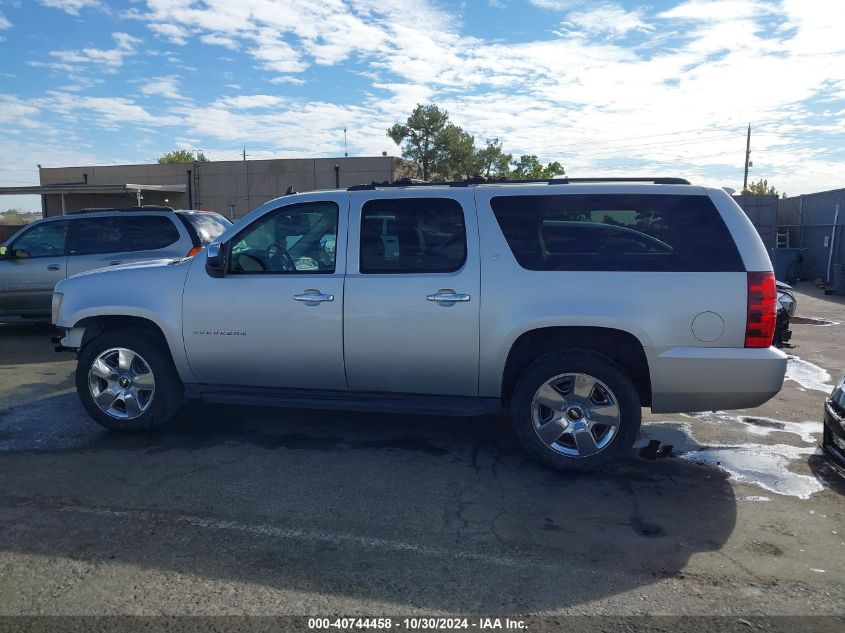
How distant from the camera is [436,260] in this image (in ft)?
17.3

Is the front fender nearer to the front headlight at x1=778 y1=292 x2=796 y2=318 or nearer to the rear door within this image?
the rear door

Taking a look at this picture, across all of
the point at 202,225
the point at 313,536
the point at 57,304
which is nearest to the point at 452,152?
the point at 202,225

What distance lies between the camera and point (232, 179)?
37.0 meters

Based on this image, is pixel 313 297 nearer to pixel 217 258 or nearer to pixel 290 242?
pixel 290 242

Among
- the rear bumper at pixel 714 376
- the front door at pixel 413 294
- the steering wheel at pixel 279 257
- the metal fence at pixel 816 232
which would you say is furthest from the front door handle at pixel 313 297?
the metal fence at pixel 816 232

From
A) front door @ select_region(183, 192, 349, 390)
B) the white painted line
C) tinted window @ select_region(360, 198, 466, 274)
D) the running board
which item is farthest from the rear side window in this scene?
the white painted line

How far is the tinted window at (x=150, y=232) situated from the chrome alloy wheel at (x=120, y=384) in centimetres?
465

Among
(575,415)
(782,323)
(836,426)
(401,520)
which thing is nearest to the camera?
(401,520)

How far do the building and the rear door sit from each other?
940 inches

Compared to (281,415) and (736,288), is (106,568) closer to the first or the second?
(281,415)

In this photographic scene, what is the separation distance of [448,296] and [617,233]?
1.31 m

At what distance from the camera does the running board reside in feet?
17.1

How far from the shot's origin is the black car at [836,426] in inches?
190

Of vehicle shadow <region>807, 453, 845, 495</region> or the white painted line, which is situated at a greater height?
vehicle shadow <region>807, 453, 845, 495</region>
